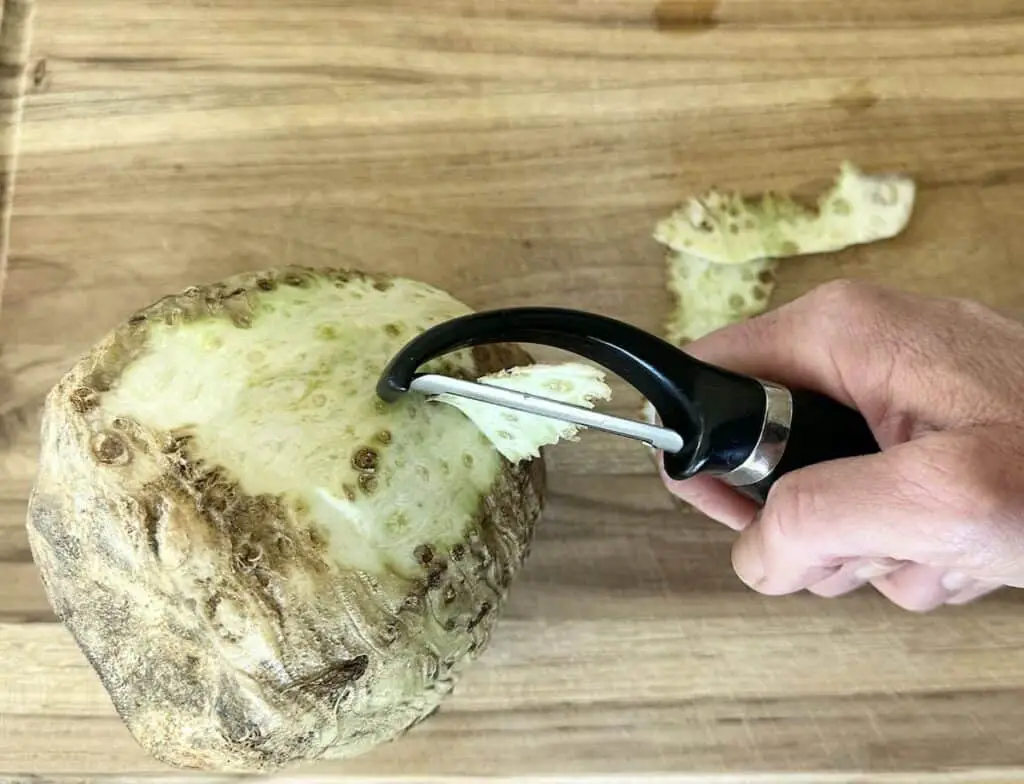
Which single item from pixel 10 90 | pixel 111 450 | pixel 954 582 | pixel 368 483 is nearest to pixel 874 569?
pixel 954 582

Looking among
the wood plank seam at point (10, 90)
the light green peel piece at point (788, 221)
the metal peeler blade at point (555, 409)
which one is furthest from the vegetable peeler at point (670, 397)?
the wood plank seam at point (10, 90)

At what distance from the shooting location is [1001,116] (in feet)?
4.06

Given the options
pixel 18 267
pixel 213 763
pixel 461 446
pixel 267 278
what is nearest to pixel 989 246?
pixel 461 446

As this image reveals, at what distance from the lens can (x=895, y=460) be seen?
0.80 metres

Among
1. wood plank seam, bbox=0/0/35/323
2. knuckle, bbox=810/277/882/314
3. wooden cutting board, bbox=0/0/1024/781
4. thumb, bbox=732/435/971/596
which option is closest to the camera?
thumb, bbox=732/435/971/596

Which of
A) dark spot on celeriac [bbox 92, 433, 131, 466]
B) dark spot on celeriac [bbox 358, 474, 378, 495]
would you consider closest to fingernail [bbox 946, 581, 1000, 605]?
dark spot on celeriac [bbox 358, 474, 378, 495]

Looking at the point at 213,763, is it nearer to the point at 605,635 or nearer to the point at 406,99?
the point at 605,635

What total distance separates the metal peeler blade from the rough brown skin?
3.4 inches

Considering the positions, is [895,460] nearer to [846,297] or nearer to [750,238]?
[846,297]

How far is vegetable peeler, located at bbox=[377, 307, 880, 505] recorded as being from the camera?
0.80m

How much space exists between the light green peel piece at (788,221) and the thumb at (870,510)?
42 cm

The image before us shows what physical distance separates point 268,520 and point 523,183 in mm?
578

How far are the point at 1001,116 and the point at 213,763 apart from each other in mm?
1140

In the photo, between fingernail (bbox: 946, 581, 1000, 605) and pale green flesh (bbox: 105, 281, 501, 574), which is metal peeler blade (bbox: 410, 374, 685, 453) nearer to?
pale green flesh (bbox: 105, 281, 501, 574)
